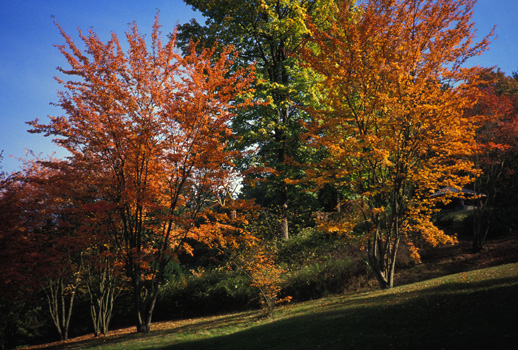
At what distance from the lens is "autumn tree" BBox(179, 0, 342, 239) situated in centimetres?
1475

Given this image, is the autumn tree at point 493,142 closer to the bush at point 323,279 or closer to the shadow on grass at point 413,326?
the bush at point 323,279

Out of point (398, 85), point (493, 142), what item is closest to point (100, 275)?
point (398, 85)

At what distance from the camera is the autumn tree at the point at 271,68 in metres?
14.8

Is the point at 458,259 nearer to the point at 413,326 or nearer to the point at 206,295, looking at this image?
the point at 413,326

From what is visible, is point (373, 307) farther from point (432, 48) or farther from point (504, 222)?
point (504, 222)

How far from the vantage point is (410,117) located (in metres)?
8.33

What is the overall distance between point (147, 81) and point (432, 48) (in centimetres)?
819

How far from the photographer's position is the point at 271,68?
16.3 metres

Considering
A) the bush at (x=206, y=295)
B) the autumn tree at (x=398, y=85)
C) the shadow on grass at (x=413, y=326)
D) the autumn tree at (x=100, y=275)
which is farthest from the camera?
the bush at (x=206, y=295)

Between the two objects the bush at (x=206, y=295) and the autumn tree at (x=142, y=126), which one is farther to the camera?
the bush at (x=206, y=295)

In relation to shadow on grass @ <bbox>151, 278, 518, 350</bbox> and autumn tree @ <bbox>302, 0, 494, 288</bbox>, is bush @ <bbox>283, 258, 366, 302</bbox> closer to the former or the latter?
autumn tree @ <bbox>302, 0, 494, 288</bbox>

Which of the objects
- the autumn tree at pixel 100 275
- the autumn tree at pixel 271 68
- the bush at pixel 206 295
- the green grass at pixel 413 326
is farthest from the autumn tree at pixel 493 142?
the autumn tree at pixel 100 275

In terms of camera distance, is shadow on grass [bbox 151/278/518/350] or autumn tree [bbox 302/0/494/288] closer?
shadow on grass [bbox 151/278/518/350]

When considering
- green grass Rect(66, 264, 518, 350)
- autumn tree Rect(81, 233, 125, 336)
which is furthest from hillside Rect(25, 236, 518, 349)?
autumn tree Rect(81, 233, 125, 336)
